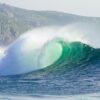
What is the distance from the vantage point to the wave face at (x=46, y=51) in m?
22.9

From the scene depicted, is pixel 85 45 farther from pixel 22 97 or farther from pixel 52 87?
pixel 22 97

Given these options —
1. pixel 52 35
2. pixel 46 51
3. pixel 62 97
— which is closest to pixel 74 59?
pixel 46 51

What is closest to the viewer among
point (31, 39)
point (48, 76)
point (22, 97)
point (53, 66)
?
point (22, 97)

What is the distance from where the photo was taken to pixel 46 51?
79.8ft

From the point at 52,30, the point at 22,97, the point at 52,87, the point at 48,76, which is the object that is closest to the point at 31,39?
the point at 52,30

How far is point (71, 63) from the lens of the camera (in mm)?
24094

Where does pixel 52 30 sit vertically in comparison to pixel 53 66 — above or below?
above

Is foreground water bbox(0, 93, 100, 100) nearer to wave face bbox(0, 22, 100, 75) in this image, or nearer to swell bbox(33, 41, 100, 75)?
A: swell bbox(33, 41, 100, 75)

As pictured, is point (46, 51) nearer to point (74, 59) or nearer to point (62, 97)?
point (74, 59)

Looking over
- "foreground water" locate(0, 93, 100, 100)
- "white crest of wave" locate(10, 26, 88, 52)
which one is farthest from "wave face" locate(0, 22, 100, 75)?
"foreground water" locate(0, 93, 100, 100)

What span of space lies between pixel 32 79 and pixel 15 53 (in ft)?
12.5

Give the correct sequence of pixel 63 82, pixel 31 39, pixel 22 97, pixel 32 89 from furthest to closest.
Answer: pixel 31 39
pixel 63 82
pixel 32 89
pixel 22 97

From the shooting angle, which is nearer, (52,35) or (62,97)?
(62,97)

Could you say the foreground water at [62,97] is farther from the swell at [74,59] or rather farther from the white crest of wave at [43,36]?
the white crest of wave at [43,36]
